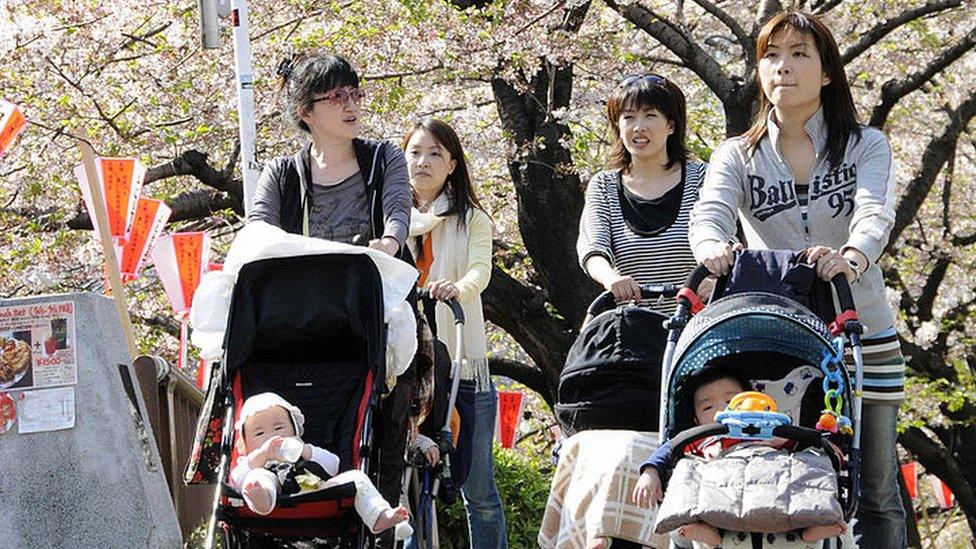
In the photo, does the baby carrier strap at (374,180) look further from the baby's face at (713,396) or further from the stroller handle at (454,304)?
the baby's face at (713,396)

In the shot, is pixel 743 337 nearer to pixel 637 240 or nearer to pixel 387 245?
pixel 637 240

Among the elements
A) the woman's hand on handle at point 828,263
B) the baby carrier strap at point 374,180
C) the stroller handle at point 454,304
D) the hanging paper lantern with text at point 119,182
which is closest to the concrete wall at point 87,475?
the baby carrier strap at point 374,180

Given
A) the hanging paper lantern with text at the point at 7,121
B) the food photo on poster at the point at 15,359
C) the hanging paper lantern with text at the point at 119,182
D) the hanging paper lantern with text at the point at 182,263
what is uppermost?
the hanging paper lantern with text at the point at 7,121

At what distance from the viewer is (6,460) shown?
539 cm

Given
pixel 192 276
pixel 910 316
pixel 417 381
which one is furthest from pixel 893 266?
pixel 417 381

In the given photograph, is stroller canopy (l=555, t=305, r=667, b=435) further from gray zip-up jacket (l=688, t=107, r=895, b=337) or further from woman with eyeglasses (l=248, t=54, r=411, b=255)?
woman with eyeglasses (l=248, t=54, r=411, b=255)

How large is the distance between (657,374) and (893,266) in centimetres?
843

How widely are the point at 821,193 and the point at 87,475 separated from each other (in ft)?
9.14

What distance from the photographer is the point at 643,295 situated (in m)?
5.31

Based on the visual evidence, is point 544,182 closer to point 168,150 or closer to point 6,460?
point 168,150

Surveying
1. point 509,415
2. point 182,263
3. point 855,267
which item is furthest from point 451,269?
point 509,415

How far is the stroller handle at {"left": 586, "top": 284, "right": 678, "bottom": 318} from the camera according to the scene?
17.2 ft

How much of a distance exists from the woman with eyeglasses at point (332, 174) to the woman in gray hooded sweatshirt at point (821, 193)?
1286 millimetres

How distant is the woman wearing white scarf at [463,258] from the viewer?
6.16 metres
